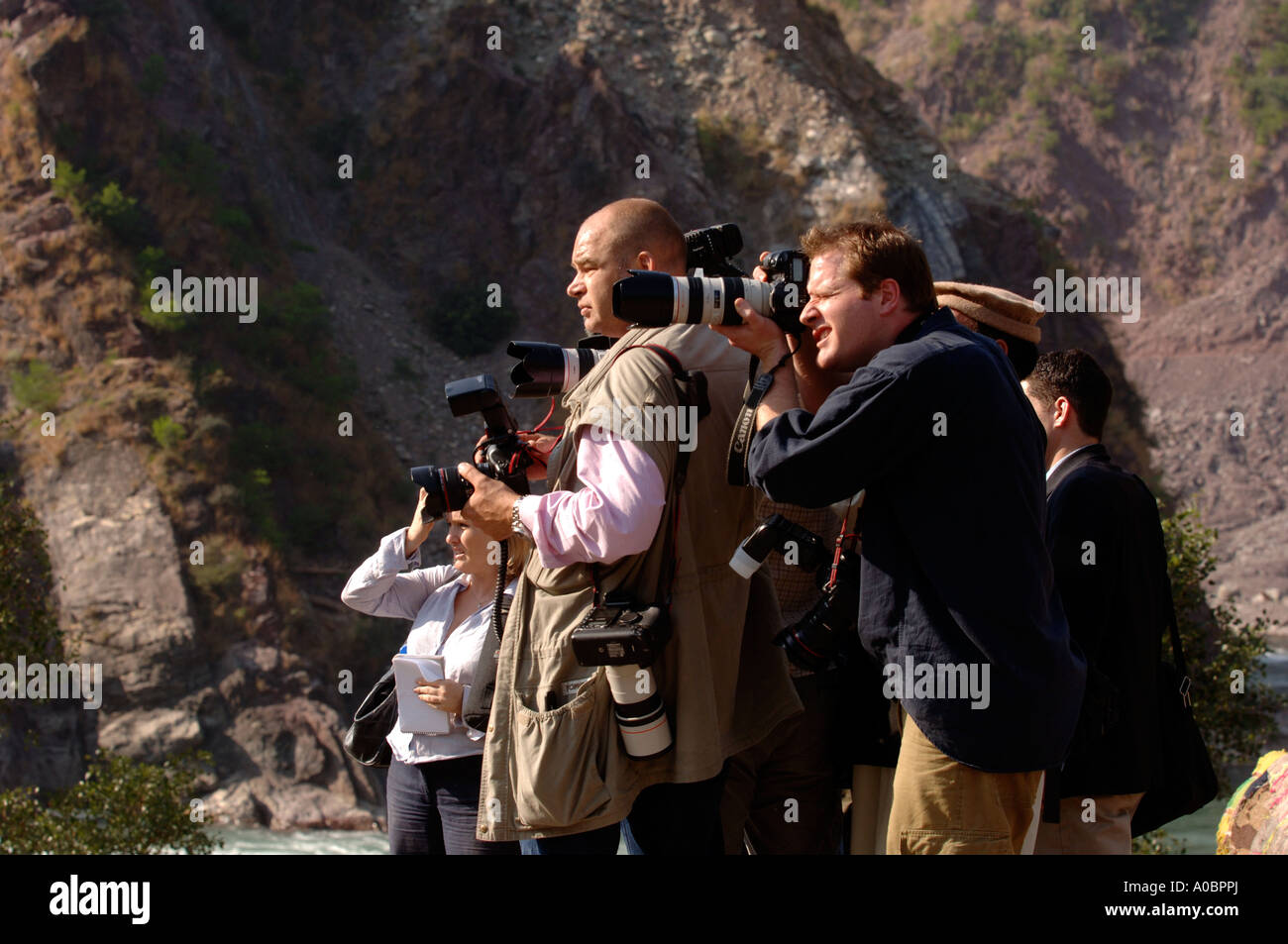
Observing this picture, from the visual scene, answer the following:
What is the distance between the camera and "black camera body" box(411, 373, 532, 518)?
358 centimetres

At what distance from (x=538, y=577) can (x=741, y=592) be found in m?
0.52

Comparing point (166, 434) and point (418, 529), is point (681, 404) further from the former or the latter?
point (166, 434)

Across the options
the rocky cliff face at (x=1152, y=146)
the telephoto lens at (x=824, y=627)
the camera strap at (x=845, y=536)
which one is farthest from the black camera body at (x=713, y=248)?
the rocky cliff face at (x=1152, y=146)

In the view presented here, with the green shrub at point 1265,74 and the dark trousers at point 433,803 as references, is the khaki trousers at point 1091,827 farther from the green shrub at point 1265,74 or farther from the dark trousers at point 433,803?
the green shrub at point 1265,74

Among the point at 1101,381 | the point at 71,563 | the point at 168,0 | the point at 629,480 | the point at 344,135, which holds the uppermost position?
the point at 168,0

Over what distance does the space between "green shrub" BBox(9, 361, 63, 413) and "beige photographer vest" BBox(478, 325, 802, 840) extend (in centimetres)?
2714

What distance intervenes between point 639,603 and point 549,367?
2.79ft

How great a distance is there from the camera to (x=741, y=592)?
134 inches

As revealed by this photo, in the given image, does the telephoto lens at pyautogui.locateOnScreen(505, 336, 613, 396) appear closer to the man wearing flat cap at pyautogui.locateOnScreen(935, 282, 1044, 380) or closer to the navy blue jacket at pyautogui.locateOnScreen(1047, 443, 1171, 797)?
the man wearing flat cap at pyautogui.locateOnScreen(935, 282, 1044, 380)

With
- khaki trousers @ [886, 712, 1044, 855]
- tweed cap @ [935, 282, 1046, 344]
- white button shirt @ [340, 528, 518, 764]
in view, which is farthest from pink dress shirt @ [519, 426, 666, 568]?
tweed cap @ [935, 282, 1046, 344]

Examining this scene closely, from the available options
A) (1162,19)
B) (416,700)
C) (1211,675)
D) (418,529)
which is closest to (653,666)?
(416,700)

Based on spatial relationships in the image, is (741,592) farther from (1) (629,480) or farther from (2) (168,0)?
(2) (168,0)

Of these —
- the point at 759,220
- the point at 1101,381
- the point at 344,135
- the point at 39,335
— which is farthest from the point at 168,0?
the point at 1101,381

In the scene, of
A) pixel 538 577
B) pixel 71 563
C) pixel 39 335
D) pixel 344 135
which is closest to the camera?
pixel 538 577
